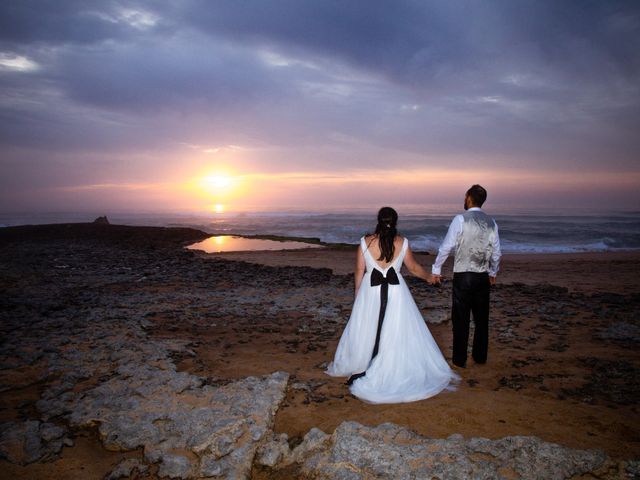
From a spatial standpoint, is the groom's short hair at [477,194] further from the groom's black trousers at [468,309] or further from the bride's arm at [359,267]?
the bride's arm at [359,267]

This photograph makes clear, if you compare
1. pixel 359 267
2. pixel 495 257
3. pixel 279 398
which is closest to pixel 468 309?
pixel 495 257

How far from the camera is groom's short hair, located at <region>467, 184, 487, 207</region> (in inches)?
202

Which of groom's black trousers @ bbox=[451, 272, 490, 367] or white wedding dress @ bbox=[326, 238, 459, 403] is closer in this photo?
white wedding dress @ bbox=[326, 238, 459, 403]

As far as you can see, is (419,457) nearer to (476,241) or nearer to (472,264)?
(472,264)

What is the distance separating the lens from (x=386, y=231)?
4633mm

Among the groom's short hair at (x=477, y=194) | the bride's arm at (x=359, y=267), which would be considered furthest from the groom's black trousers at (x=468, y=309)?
the bride's arm at (x=359, y=267)

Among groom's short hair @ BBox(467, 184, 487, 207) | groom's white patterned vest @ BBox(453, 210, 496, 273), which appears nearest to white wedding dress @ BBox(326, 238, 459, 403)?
groom's white patterned vest @ BBox(453, 210, 496, 273)

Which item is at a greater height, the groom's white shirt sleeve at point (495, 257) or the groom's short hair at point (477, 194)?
the groom's short hair at point (477, 194)

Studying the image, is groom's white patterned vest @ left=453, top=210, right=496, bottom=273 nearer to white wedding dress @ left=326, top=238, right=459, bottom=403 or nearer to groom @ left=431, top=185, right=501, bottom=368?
A: groom @ left=431, top=185, right=501, bottom=368

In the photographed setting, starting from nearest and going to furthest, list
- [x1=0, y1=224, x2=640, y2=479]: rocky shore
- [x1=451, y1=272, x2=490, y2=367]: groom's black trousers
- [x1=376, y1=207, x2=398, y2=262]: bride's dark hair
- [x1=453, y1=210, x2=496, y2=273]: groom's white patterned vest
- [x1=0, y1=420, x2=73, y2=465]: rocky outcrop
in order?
[x1=0, y1=224, x2=640, y2=479]: rocky shore, [x1=0, y1=420, x2=73, y2=465]: rocky outcrop, [x1=376, y1=207, x2=398, y2=262]: bride's dark hair, [x1=453, y1=210, x2=496, y2=273]: groom's white patterned vest, [x1=451, y1=272, x2=490, y2=367]: groom's black trousers

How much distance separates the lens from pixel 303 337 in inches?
264

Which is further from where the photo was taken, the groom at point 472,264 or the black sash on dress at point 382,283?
the groom at point 472,264

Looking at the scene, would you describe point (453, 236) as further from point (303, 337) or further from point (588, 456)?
point (303, 337)

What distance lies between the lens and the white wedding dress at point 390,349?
4465mm
